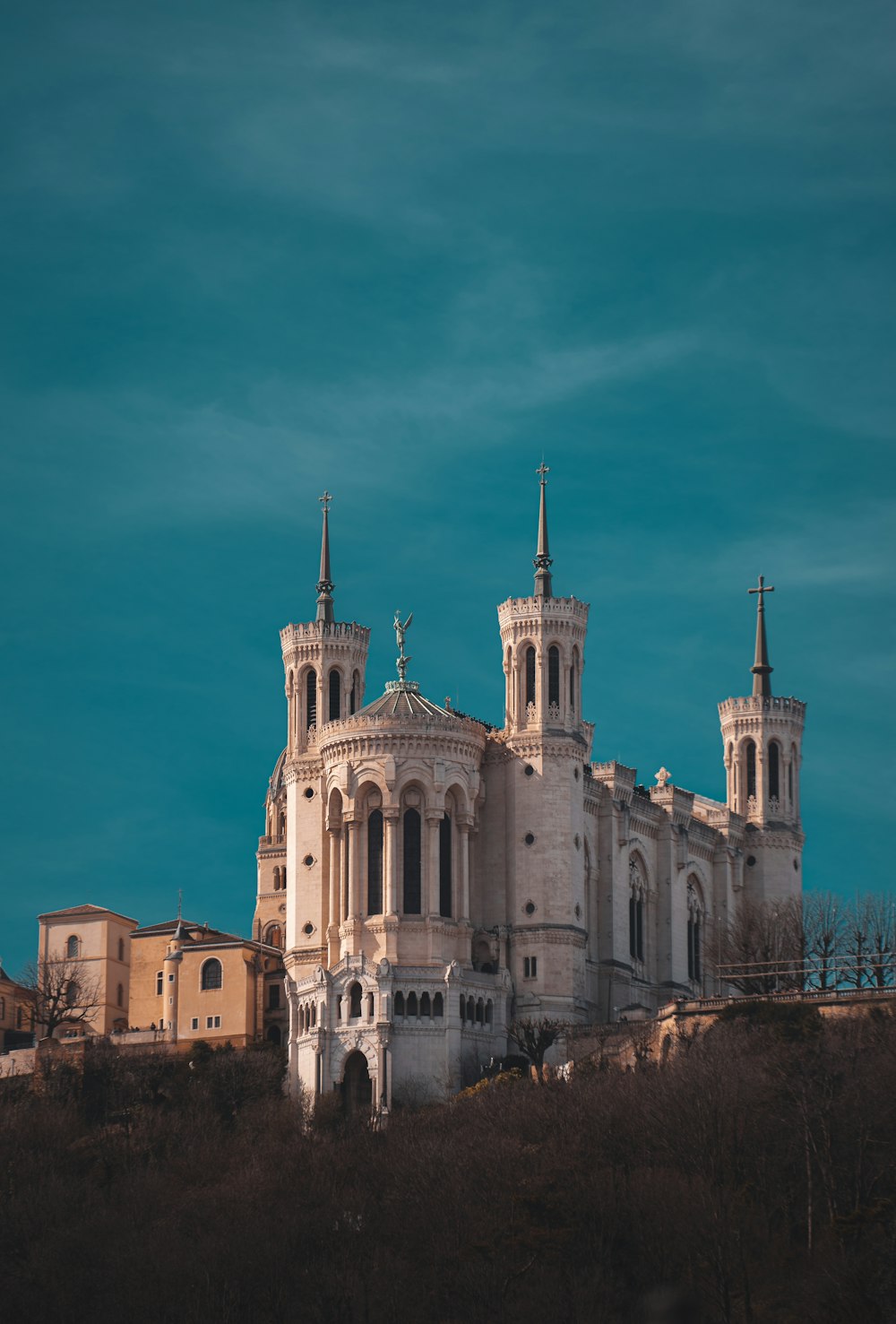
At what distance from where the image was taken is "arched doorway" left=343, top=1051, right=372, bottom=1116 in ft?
408

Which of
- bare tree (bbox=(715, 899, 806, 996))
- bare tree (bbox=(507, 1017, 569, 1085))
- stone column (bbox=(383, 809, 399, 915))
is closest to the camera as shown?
bare tree (bbox=(507, 1017, 569, 1085))

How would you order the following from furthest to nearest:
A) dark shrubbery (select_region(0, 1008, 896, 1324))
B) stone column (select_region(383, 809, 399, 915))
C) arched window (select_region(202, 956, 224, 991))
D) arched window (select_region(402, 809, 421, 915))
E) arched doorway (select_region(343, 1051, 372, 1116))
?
arched window (select_region(202, 956, 224, 991))
arched window (select_region(402, 809, 421, 915))
stone column (select_region(383, 809, 399, 915))
arched doorway (select_region(343, 1051, 372, 1116))
dark shrubbery (select_region(0, 1008, 896, 1324))

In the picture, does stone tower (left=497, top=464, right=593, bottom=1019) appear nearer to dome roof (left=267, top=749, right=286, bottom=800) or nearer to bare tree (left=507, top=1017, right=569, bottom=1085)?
bare tree (left=507, top=1017, right=569, bottom=1085)

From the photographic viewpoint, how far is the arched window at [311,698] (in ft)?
457

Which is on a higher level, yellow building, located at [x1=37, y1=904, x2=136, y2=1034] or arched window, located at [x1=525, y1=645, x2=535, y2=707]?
arched window, located at [x1=525, y1=645, x2=535, y2=707]

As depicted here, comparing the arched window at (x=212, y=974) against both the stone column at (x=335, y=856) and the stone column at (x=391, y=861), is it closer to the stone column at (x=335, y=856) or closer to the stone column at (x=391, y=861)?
the stone column at (x=335, y=856)

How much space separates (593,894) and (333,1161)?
1311 inches

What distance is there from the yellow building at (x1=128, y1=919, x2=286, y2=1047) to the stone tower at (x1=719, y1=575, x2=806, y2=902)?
30104 millimetres

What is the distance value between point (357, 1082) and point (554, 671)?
21748 mm

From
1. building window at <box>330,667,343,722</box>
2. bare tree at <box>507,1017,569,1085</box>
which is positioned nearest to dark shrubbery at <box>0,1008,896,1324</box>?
bare tree at <box>507,1017,569,1085</box>

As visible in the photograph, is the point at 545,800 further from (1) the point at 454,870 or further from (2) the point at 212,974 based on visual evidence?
(2) the point at 212,974

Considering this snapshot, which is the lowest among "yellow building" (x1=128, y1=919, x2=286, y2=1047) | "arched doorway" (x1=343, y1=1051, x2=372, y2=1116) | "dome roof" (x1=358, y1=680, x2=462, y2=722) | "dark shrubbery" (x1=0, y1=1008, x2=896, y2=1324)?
"dark shrubbery" (x1=0, y1=1008, x2=896, y2=1324)

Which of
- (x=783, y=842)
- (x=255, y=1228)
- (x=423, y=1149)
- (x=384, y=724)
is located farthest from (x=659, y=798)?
(x=255, y=1228)

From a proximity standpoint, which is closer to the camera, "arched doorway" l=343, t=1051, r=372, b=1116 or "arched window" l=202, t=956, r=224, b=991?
"arched doorway" l=343, t=1051, r=372, b=1116
